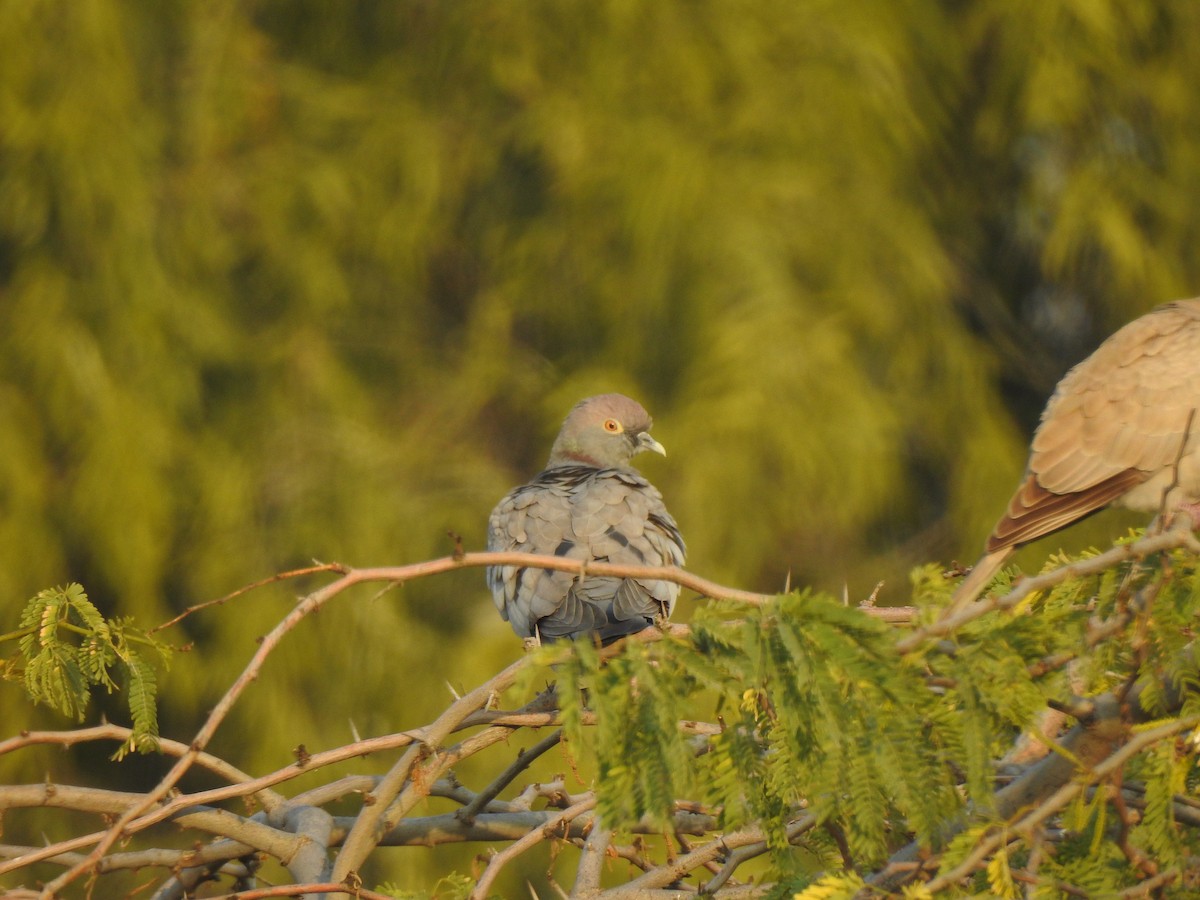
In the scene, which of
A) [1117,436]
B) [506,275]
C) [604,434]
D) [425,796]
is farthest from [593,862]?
[506,275]

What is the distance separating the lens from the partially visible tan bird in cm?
359

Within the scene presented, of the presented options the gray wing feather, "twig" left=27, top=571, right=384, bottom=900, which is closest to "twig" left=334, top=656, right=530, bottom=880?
"twig" left=27, top=571, right=384, bottom=900

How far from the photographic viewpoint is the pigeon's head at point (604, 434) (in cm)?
452

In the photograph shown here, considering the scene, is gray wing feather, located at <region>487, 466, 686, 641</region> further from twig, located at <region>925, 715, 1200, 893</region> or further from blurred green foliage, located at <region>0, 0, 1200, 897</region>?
blurred green foliage, located at <region>0, 0, 1200, 897</region>

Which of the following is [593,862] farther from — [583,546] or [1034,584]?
[583,546]

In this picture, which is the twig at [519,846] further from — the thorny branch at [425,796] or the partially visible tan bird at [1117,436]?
the partially visible tan bird at [1117,436]

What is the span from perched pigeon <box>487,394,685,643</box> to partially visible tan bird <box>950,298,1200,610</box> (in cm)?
84

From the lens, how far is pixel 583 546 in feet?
11.3

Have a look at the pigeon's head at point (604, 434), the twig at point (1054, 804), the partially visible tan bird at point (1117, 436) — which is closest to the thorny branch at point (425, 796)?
the twig at point (1054, 804)

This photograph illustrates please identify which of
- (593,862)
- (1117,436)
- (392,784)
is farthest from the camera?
(1117,436)

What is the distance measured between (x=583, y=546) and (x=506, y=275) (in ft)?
13.3

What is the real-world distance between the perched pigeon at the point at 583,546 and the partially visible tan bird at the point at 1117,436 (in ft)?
2.74

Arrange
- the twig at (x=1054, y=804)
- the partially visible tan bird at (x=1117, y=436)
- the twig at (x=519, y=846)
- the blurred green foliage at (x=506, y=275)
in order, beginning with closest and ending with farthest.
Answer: the twig at (x=1054, y=804) < the twig at (x=519, y=846) < the partially visible tan bird at (x=1117, y=436) < the blurred green foliage at (x=506, y=275)

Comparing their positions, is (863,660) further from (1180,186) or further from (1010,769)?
(1180,186)
